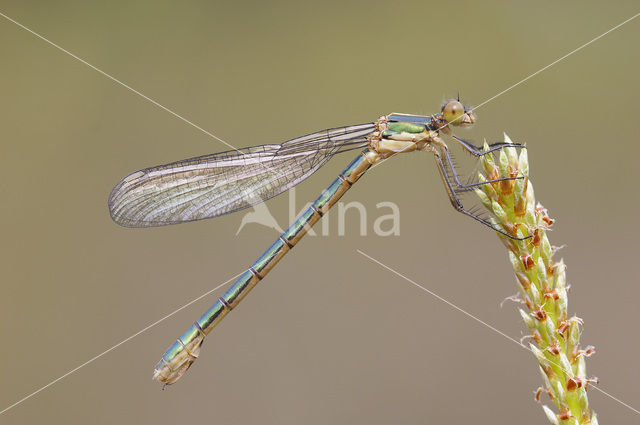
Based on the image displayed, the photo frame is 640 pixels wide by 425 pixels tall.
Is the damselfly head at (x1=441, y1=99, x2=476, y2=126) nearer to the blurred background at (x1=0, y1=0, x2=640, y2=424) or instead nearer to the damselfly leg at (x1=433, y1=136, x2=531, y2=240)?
the damselfly leg at (x1=433, y1=136, x2=531, y2=240)

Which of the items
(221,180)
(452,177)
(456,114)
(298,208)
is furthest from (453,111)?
(298,208)

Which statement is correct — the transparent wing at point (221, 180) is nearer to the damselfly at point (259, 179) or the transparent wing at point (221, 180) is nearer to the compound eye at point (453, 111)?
the damselfly at point (259, 179)

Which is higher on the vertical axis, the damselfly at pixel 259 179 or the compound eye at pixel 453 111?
the compound eye at pixel 453 111

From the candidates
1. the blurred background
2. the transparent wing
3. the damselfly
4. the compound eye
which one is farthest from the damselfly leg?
the blurred background

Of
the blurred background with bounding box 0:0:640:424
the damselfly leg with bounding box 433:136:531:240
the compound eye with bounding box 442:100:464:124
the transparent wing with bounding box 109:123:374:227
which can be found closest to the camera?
the damselfly leg with bounding box 433:136:531:240

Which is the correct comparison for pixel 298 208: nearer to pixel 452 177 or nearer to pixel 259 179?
pixel 259 179

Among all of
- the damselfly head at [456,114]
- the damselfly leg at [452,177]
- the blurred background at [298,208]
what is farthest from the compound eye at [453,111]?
the blurred background at [298,208]

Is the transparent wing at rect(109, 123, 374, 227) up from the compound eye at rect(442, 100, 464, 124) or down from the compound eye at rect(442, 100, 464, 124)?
down
